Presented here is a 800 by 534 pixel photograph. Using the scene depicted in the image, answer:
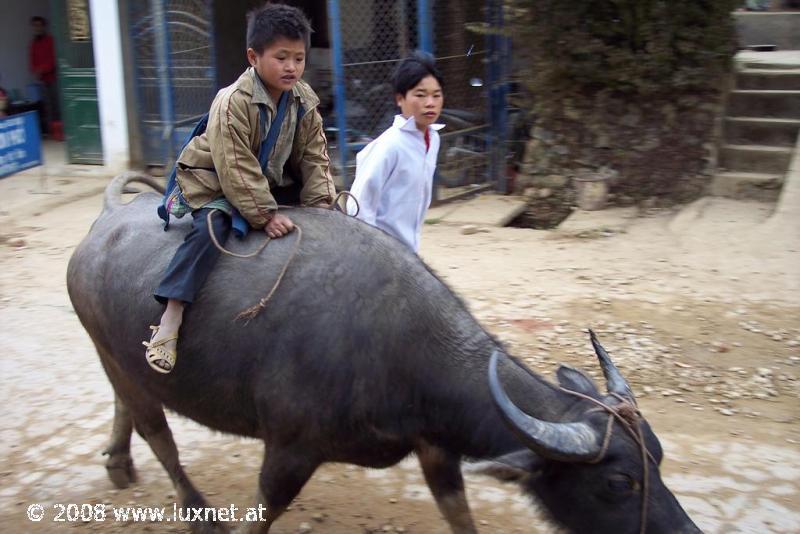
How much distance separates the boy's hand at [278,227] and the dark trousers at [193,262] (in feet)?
0.56

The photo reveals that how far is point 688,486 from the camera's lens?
3.72m

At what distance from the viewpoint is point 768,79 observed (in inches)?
346

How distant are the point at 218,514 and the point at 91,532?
0.54 metres

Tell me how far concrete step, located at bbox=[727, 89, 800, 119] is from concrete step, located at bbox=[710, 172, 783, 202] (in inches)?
37.9

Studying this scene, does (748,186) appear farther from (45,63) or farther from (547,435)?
(45,63)

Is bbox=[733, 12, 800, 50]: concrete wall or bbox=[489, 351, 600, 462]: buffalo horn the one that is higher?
bbox=[733, 12, 800, 50]: concrete wall

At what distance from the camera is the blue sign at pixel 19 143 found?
352 inches

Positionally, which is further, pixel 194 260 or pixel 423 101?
pixel 423 101

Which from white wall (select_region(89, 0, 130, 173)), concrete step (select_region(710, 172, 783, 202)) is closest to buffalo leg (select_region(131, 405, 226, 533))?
concrete step (select_region(710, 172, 783, 202))

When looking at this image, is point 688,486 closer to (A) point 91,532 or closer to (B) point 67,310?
(A) point 91,532

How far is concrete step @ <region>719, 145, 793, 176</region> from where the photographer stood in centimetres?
809

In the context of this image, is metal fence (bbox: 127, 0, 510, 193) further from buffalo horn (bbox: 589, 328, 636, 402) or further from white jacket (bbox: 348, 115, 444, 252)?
buffalo horn (bbox: 589, 328, 636, 402)

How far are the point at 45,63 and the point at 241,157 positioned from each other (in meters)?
11.1

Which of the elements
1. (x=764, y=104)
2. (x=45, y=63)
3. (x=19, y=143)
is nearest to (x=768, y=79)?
(x=764, y=104)
